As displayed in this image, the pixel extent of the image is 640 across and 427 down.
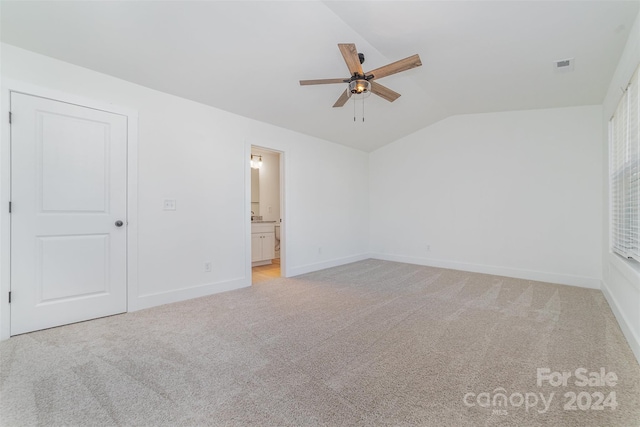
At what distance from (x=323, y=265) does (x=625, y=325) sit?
383 cm

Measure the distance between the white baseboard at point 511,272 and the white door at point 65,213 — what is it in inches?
191

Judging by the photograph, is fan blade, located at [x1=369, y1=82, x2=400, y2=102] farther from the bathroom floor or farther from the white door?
the bathroom floor

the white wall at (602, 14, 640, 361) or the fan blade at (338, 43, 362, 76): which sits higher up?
the fan blade at (338, 43, 362, 76)

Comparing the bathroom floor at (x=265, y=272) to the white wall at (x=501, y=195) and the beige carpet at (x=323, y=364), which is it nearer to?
the beige carpet at (x=323, y=364)

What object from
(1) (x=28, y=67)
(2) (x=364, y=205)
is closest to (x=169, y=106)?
(1) (x=28, y=67)

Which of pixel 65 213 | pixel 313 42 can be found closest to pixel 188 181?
pixel 65 213

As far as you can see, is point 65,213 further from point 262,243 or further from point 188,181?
point 262,243

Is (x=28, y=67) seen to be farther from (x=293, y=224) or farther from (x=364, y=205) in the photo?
(x=364, y=205)

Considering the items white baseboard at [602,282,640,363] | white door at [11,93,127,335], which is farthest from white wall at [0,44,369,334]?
white baseboard at [602,282,640,363]

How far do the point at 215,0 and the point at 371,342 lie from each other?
303cm

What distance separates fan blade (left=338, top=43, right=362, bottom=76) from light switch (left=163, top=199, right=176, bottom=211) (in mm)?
2483

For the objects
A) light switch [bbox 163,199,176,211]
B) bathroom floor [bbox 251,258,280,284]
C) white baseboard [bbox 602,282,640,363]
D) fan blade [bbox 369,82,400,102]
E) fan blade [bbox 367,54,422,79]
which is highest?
fan blade [bbox 369,82,400,102]

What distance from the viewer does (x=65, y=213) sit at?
2.62 metres

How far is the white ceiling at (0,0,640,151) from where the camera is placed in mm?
2225
